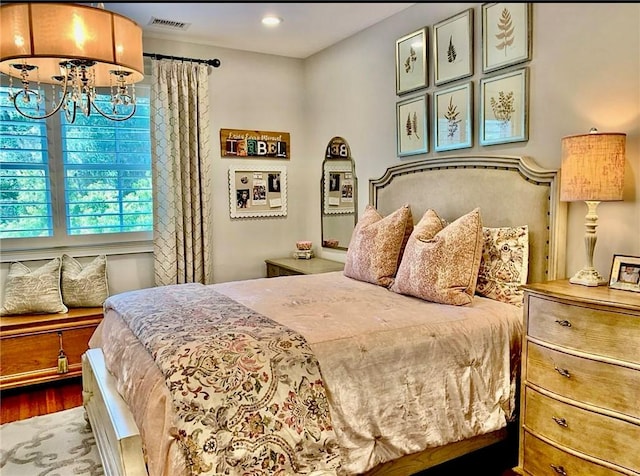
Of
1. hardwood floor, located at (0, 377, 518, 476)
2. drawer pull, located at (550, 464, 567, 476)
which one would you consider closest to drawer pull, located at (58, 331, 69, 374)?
hardwood floor, located at (0, 377, 518, 476)

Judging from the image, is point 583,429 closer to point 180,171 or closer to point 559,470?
point 559,470

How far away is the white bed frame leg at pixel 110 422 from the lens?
1.71m

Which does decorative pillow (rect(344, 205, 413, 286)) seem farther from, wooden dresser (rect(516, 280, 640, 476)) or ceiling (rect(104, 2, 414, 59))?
ceiling (rect(104, 2, 414, 59))

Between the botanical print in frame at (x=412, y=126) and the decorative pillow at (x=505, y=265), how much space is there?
3.22 feet

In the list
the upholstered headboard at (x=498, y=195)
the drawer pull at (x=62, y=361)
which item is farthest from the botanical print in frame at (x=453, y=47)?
the drawer pull at (x=62, y=361)

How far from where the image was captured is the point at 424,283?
246 centimetres

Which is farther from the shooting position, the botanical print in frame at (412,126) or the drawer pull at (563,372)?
the botanical print in frame at (412,126)

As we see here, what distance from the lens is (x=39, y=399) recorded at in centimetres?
330

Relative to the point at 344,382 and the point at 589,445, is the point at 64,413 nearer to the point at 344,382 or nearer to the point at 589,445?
the point at 344,382

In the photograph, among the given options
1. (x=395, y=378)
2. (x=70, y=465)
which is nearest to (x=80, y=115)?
(x=70, y=465)

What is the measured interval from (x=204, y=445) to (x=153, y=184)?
2933mm

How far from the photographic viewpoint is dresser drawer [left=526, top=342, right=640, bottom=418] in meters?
1.74

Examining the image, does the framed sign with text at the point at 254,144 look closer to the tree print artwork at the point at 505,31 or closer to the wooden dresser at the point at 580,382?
the tree print artwork at the point at 505,31

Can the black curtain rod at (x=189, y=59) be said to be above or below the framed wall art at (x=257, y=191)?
above
